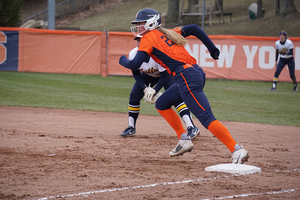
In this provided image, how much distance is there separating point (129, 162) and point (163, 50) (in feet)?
4.70

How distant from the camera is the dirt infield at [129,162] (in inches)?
133

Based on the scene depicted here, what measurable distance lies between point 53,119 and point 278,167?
4963mm

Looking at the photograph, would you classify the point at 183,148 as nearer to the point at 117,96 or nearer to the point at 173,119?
the point at 173,119

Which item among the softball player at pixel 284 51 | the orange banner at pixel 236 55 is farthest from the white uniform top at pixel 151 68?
the orange banner at pixel 236 55

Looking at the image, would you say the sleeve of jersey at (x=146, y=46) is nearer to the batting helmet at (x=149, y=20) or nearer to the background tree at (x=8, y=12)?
the batting helmet at (x=149, y=20)

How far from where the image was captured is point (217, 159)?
479 cm

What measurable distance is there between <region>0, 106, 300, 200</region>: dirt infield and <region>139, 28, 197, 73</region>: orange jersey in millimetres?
1245

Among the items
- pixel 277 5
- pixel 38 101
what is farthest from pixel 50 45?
pixel 277 5

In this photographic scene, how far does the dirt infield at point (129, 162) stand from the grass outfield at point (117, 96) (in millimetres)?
1636

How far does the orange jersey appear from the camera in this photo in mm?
4312

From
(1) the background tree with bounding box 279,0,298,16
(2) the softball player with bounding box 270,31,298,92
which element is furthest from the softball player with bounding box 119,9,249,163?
(1) the background tree with bounding box 279,0,298,16

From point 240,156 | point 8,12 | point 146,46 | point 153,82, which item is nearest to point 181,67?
point 146,46

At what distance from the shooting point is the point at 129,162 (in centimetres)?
454

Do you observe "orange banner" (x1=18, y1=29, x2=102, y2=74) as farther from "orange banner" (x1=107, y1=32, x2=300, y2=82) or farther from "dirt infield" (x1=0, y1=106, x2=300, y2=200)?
"dirt infield" (x1=0, y1=106, x2=300, y2=200)
